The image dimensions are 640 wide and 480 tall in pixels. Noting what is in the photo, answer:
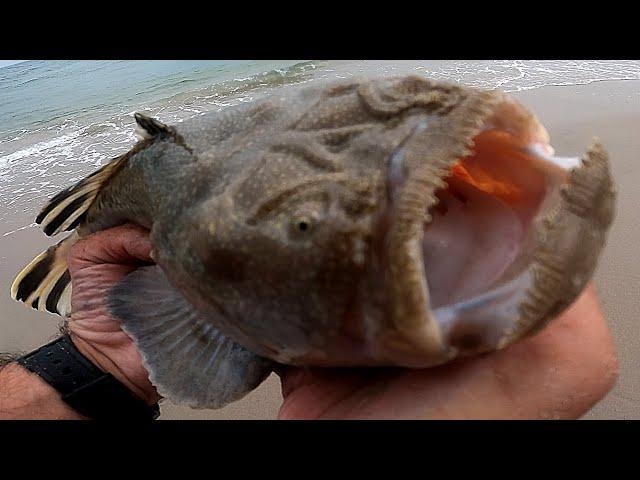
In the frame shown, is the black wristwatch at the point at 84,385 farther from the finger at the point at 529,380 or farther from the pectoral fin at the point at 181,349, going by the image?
the finger at the point at 529,380

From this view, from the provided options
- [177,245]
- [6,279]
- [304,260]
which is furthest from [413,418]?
Answer: [6,279]

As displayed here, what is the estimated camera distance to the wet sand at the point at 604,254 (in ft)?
14.9

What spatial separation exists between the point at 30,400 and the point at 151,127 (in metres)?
1.66

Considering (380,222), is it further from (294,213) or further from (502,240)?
(502,240)

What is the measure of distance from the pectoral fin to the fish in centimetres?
32

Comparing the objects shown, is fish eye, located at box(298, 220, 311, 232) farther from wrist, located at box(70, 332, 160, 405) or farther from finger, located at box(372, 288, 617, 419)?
wrist, located at box(70, 332, 160, 405)

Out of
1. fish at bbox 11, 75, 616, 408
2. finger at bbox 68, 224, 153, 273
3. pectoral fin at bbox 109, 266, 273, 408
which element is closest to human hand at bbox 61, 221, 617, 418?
fish at bbox 11, 75, 616, 408

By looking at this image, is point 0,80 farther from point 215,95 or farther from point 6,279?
point 6,279

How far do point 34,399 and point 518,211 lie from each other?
2.68 meters

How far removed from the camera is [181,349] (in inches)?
98.7

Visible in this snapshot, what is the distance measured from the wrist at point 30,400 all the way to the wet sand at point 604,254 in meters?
1.79

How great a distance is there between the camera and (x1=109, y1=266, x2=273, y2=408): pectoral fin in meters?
2.40

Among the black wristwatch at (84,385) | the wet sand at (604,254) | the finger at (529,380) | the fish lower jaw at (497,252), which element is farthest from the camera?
the wet sand at (604,254)

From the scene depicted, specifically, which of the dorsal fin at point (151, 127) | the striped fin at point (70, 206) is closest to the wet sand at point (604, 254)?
the striped fin at point (70, 206)
